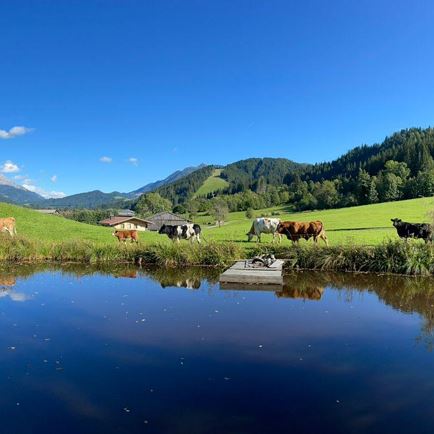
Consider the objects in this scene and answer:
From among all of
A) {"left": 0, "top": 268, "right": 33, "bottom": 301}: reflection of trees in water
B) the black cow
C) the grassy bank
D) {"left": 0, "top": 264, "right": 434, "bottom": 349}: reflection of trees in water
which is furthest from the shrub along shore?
the black cow

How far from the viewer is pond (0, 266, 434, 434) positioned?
5.98 m

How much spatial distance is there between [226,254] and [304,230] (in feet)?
21.2

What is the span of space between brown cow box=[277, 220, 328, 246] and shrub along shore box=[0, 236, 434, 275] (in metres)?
3.83

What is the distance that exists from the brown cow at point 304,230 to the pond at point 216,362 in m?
10.3

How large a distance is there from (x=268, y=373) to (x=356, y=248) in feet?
42.8

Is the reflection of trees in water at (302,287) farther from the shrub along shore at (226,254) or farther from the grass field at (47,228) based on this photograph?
the grass field at (47,228)

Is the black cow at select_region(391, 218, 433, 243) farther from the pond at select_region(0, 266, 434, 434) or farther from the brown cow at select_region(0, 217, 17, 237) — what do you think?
the brown cow at select_region(0, 217, 17, 237)

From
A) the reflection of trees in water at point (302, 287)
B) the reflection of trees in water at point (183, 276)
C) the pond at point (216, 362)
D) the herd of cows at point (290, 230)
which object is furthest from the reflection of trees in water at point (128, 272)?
the herd of cows at point (290, 230)

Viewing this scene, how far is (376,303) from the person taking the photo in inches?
517

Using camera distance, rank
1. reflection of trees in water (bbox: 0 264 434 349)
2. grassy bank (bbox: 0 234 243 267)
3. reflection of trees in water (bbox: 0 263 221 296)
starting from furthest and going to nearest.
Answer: grassy bank (bbox: 0 234 243 267)
reflection of trees in water (bbox: 0 263 221 296)
reflection of trees in water (bbox: 0 264 434 349)

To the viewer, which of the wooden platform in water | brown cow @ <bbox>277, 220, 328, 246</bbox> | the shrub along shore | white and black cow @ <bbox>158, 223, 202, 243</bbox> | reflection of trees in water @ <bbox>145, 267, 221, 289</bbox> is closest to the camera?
the wooden platform in water

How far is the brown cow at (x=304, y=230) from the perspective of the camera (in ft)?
80.9

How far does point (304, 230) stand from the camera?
25.1 meters

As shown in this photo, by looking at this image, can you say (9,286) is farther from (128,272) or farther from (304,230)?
(304,230)
